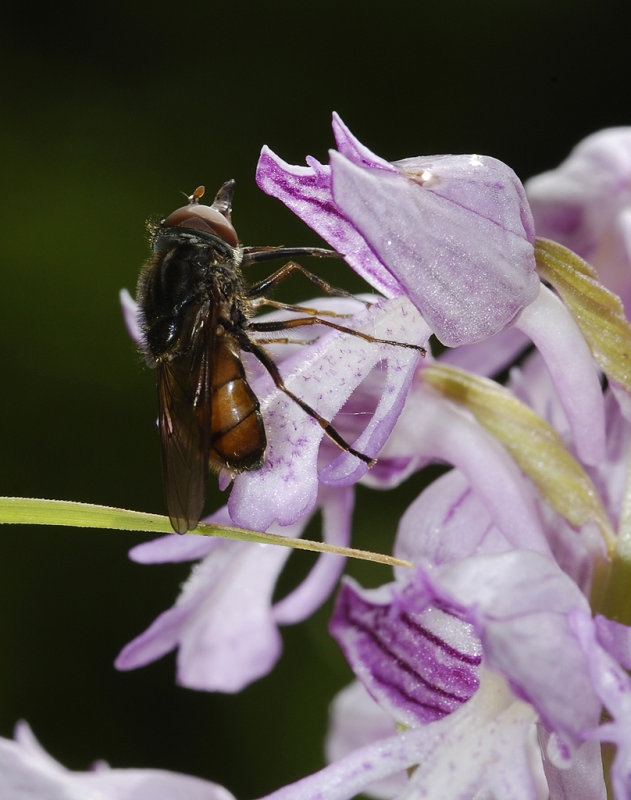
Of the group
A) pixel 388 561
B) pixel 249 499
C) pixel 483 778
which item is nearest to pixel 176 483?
pixel 249 499

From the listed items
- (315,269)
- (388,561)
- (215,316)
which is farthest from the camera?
(315,269)

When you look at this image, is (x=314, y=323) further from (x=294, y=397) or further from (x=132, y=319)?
(x=132, y=319)

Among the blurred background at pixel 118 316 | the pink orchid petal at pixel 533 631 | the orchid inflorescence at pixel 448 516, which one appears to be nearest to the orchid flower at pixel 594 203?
the orchid inflorescence at pixel 448 516

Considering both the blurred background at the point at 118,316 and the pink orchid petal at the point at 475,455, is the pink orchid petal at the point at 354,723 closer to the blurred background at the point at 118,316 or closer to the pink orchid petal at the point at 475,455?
the pink orchid petal at the point at 475,455

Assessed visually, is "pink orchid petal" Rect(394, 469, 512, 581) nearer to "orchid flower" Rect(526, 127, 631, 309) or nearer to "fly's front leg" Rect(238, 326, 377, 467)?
"fly's front leg" Rect(238, 326, 377, 467)

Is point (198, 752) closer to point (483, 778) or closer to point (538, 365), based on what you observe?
point (538, 365)

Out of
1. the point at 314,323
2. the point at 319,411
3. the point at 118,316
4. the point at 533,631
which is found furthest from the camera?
the point at 118,316

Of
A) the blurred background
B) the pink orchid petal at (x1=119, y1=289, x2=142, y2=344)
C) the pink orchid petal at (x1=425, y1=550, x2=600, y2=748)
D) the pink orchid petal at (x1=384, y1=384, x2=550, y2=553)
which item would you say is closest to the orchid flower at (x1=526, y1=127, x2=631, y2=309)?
the pink orchid petal at (x1=384, y1=384, x2=550, y2=553)

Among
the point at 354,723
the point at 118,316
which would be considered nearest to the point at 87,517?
the point at 354,723
